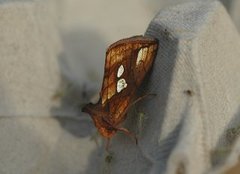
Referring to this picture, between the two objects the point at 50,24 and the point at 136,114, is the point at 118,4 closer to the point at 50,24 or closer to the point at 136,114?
the point at 50,24

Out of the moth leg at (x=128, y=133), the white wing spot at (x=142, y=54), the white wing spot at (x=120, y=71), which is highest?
the white wing spot at (x=142, y=54)

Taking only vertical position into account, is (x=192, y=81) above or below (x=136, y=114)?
above

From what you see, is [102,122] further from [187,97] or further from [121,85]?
[187,97]

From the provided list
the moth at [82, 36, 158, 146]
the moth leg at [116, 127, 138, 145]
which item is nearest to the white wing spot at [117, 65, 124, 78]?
the moth at [82, 36, 158, 146]

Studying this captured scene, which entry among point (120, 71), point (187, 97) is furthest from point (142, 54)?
point (187, 97)

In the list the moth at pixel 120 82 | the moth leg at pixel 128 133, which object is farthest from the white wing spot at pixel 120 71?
the moth leg at pixel 128 133

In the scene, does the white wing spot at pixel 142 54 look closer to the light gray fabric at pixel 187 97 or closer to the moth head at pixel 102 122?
the light gray fabric at pixel 187 97

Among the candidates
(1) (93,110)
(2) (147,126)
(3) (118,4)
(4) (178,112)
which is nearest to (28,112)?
(1) (93,110)

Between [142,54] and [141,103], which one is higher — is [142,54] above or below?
above

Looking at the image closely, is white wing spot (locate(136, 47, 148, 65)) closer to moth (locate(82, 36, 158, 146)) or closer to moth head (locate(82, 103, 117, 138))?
moth (locate(82, 36, 158, 146))
